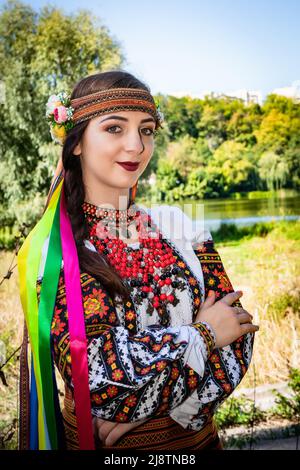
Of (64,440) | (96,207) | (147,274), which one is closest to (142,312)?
(147,274)

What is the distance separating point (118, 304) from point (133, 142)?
509 mm

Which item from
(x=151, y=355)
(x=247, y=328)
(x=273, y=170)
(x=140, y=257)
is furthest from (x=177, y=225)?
(x=273, y=170)

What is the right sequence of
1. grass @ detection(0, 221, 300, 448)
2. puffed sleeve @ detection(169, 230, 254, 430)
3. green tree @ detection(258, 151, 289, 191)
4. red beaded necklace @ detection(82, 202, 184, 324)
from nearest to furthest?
puffed sleeve @ detection(169, 230, 254, 430) → red beaded necklace @ detection(82, 202, 184, 324) → grass @ detection(0, 221, 300, 448) → green tree @ detection(258, 151, 289, 191)

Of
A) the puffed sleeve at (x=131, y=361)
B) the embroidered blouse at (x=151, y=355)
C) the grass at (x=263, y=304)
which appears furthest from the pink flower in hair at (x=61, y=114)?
the grass at (x=263, y=304)

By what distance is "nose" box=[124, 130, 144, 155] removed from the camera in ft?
4.97

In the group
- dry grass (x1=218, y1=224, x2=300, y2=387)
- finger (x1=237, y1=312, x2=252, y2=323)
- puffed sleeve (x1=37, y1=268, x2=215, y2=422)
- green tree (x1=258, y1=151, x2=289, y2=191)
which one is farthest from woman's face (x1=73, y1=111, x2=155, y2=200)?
green tree (x1=258, y1=151, x2=289, y2=191)

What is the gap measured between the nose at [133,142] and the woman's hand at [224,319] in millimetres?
529

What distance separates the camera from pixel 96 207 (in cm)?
163

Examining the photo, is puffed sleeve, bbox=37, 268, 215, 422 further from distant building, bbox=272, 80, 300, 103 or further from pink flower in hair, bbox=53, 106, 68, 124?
distant building, bbox=272, 80, 300, 103

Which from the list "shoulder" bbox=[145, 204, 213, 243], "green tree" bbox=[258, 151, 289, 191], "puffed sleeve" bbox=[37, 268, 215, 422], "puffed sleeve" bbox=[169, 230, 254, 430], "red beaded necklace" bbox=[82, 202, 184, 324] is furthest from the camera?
"green tree" bbox=[258, 151, 289, 191]

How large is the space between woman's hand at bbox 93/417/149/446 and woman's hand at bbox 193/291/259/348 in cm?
34

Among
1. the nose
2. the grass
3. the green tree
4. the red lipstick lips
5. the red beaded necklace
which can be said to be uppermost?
the green tree

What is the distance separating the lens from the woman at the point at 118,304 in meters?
1.34

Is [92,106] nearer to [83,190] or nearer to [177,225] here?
[83,190]
